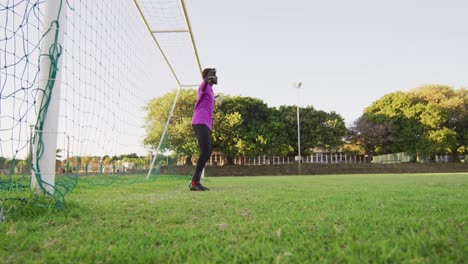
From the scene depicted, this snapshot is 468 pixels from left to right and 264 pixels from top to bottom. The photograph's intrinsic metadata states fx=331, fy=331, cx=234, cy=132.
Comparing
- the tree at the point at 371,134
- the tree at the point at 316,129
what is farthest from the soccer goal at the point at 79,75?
the tree at the point at 371,134

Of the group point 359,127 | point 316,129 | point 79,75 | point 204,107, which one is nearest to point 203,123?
point 204,107

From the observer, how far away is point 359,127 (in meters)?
36.0

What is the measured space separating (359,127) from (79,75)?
116 feet

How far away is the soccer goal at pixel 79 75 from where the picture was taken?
2.70m

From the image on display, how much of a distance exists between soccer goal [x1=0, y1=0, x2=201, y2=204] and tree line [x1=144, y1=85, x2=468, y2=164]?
20.1 meters

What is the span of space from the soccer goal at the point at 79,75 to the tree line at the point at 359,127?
2013 cm

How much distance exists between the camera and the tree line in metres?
30.7

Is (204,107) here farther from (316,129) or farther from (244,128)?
(316,129)

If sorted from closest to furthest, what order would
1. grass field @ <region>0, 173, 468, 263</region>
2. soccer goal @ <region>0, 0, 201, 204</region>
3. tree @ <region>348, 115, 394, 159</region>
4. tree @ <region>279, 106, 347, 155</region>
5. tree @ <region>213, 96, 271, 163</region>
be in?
grass field @ <region>0, 173, 468, 263</region>
soccer goal @ <region>0, 0, 201, 204</region>
tree @ <region>213, 96, 271, 163</region>
tree @ <region>279, 106, 347, 155</region>
tree @ <region>348, 115, 394, 159</region>

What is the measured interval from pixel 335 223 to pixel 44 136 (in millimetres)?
2333

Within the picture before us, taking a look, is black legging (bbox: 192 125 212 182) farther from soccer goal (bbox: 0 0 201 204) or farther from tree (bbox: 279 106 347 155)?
tree (bbox: 279 106 347 155)

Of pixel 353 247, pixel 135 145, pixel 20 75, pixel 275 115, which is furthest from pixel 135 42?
pixel 275 115

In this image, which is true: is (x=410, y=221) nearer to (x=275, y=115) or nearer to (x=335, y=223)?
(x=335, y=223)

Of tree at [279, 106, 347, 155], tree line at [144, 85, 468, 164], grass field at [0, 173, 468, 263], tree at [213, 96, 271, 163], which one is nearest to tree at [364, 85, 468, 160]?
tree line at [144, 85, 468, 164]
